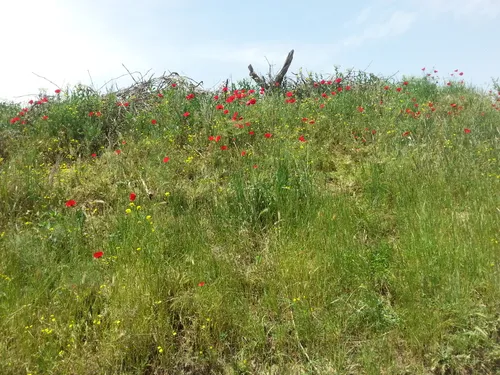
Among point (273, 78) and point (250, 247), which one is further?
point (273, 78)

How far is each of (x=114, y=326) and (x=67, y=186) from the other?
2280 millimetres

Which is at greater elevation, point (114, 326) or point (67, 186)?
point (67, 186)

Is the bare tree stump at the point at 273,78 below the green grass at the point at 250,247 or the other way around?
the other way around

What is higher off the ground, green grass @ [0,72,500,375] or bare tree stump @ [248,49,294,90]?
bare tree stump @ [248,49,294,90]

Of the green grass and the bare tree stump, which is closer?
the green grass

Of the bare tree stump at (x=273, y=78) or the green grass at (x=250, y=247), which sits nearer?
the green grass at (x=250, y=247)

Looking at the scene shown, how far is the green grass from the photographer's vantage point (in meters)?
2.53

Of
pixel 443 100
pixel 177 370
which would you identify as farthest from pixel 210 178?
pixel 443 100

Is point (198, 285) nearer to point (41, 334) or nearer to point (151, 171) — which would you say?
point (41, 334)

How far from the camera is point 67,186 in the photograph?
4387mm

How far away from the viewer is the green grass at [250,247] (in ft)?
8.29

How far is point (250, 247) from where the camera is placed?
338 cm

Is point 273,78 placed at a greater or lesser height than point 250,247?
greater

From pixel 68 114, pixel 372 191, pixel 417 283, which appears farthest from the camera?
pixel 68 114
